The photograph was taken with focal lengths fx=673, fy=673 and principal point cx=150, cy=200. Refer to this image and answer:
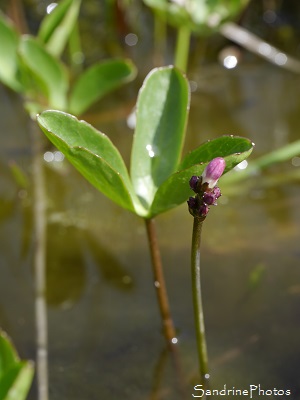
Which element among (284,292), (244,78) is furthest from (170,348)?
(244,78)

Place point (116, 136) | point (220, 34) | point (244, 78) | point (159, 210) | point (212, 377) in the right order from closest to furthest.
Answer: point (159, 210) → point (212, 377) → point (116, 136) → point (244, 78) → point (220, 34)

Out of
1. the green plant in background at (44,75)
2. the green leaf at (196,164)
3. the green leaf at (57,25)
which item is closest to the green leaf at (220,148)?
the green leaf at (196,164)

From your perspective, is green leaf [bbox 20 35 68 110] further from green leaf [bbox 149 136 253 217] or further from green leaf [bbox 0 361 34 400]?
green leaf [bbox 0 361 34 400]

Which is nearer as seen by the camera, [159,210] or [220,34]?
[159,210]

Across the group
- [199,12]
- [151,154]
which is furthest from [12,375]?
[199,12]

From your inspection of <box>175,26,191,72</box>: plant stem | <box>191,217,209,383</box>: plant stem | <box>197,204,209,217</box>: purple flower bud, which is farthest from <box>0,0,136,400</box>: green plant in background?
<box>197,204,209,217</box>: purple flower bud

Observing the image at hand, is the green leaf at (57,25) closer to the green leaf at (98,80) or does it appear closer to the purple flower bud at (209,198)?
the green leaf at (98,80)

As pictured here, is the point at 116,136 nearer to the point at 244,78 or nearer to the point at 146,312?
the point at 244,78
